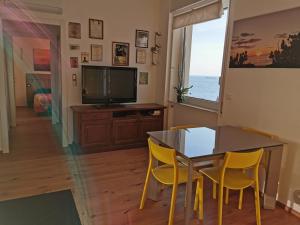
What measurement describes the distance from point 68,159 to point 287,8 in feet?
10.9

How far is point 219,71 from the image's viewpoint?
11.3ft

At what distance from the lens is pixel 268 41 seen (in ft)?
8.34

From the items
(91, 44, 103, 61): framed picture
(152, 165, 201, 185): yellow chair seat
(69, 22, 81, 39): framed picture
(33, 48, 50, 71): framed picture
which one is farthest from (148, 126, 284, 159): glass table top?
(33, 48, 50, 71): framed picture

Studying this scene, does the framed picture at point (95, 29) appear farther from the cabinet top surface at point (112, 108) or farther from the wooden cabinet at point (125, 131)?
the wooden cabinet at point (125, 131)

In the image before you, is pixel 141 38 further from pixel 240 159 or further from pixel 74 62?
pixel 240 159

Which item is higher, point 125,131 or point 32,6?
point 32,6

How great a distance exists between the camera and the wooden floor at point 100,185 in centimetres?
222

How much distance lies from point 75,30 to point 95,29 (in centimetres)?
33

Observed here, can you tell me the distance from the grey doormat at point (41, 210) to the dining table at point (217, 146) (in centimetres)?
83

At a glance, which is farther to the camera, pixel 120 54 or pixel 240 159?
pixel 120 54

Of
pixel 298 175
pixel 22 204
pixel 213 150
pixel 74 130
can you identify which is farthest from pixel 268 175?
pixel 74 130

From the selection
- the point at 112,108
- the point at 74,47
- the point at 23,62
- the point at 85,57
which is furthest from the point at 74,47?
the point at 23,62

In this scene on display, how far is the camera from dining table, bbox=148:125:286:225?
1860 millimetres

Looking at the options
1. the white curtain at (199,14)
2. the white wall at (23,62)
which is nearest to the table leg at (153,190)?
the white curtain at (199,14)
